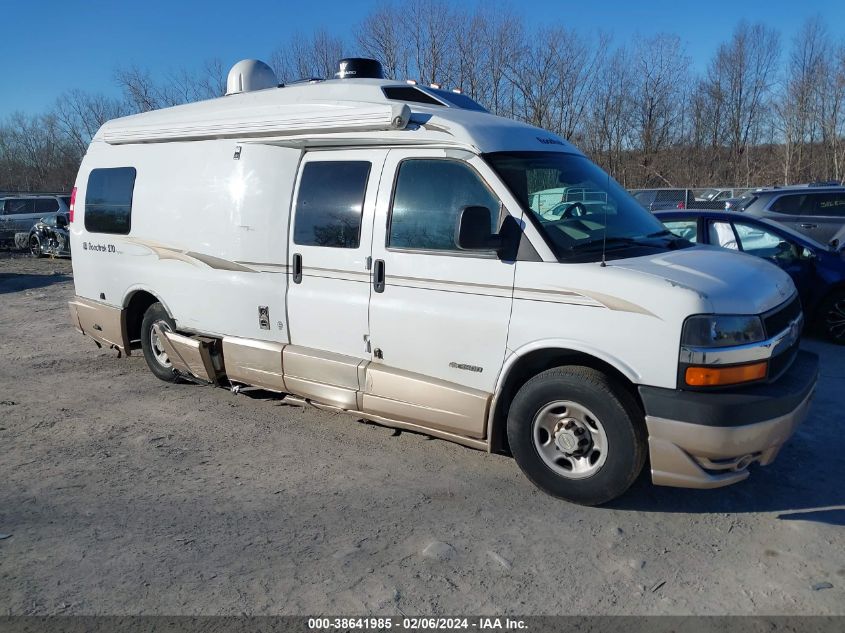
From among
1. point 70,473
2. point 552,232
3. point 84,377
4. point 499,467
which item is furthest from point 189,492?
point 84,377

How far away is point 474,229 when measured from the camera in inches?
164

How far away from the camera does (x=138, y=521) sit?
4059 mm

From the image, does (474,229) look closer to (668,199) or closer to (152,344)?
(152,344)

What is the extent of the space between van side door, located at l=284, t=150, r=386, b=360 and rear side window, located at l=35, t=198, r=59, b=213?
21427mm

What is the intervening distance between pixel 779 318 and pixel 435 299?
2.17 meters

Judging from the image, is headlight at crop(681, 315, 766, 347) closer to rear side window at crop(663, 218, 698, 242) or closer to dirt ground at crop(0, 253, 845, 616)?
dirt ground at crop(0, 253, 845, 616)

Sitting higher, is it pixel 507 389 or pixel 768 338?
pixel 768 338

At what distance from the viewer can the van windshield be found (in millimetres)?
4276

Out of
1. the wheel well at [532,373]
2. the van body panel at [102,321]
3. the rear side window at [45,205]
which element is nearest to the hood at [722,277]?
the wheel well at [532,373]

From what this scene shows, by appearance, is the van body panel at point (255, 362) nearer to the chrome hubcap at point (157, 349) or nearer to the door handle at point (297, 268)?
the door handle at point (297, 268)

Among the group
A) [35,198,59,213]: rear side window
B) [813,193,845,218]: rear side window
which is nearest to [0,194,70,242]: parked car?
[35,198,59,213]: rear side window

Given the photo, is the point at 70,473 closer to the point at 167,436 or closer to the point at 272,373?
the point at 167,436

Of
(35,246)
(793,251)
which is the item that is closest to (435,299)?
(793,251)

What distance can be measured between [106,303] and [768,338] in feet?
20.9
